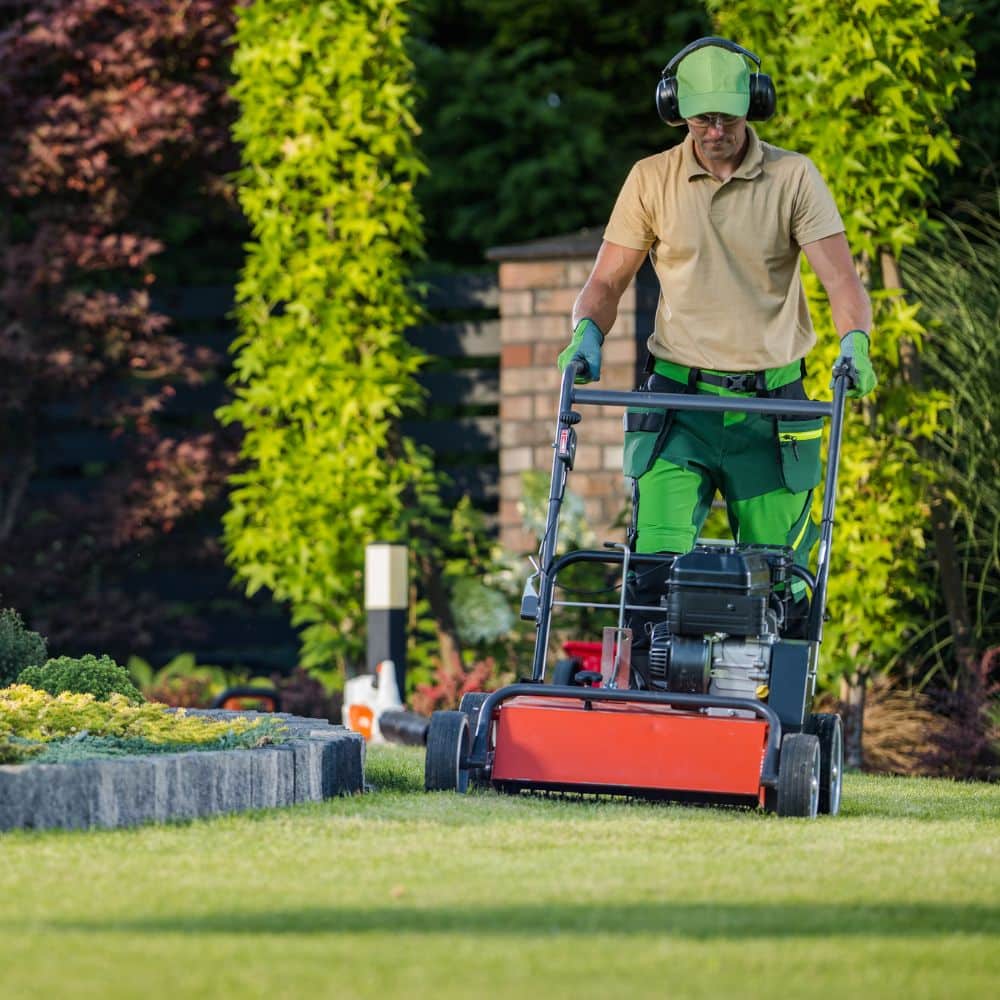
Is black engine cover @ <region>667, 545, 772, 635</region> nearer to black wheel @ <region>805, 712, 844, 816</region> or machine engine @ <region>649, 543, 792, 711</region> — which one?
machine engine @ <region>649, 543, 792, 711</region>

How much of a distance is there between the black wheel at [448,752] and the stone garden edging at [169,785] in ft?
0.68

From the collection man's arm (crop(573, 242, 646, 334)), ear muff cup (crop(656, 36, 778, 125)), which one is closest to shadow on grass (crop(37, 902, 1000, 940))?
man's arm (crop(573, 242, 646, 334))


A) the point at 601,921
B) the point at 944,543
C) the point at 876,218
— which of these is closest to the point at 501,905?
the point at 601,921

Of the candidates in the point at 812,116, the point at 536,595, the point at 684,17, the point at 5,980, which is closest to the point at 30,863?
the point at 5,980

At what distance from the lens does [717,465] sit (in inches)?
211

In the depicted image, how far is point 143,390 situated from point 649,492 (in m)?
5.55

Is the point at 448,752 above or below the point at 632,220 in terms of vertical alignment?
below

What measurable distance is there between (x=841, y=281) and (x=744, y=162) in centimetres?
39

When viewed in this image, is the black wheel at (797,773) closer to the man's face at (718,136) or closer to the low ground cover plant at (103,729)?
the low ground cover plant at (103,729)

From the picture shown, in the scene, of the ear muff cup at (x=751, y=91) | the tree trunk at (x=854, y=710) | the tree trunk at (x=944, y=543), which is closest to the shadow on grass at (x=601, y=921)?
the ear muff cup at (x=751, y=91)

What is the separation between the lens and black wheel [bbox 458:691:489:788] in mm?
4879

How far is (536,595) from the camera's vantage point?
16.7 ft

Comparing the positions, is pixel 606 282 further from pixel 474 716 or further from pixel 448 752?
pixel 448 752

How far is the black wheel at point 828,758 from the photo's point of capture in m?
4.80
